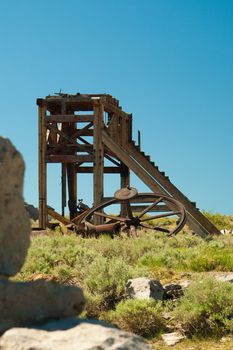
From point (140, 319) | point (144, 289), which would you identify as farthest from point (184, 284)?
point (140, 319)

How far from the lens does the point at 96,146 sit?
→ 21750 mm

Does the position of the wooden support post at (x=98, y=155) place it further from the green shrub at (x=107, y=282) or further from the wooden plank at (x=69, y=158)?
the green shrub at (x=107, y=282)

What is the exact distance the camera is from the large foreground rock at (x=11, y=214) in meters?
4.29

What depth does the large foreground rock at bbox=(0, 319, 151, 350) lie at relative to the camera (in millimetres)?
3551

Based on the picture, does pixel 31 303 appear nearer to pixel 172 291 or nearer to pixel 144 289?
pixel 144 289

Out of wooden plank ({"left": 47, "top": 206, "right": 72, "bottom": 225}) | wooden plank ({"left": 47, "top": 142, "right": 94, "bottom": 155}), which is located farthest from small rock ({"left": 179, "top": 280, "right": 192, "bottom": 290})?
wooden plank ({"left": 47, "top": 142, "right": 94, "bottom": 155})

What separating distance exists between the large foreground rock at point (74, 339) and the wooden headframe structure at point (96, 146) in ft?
57.1

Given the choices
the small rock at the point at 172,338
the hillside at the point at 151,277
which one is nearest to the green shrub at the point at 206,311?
the hillside at the point at 151,277

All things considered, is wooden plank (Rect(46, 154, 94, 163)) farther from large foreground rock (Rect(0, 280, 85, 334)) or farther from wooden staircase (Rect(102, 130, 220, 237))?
large foreground rock (Rect(0, 280, 85, 334))

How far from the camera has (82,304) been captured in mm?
4469

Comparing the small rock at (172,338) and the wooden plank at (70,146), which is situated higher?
the wooden plank at (70,146)

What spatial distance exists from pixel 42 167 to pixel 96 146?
1.98 metres

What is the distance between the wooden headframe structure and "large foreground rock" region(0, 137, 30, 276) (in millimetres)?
16811

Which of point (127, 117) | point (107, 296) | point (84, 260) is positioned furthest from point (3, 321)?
point (127, 117)
